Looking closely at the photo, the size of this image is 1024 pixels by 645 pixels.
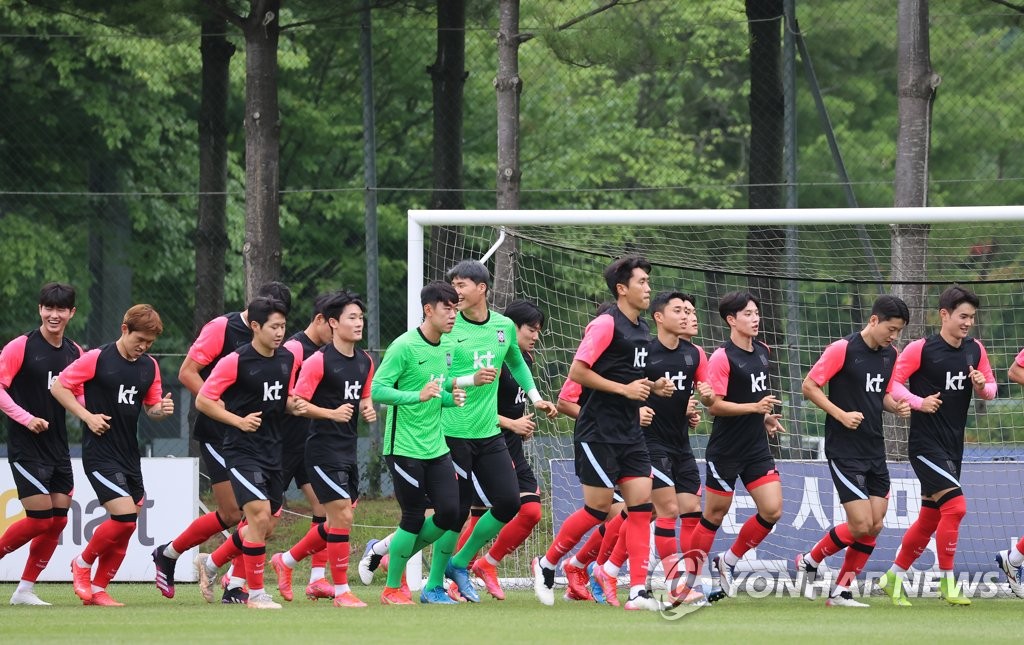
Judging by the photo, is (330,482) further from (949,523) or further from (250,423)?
(949,523)

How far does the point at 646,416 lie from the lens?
10438 mm

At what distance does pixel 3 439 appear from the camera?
18.2m

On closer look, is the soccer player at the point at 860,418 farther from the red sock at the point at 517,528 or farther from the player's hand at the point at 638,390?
the red sock at the point at 517,528

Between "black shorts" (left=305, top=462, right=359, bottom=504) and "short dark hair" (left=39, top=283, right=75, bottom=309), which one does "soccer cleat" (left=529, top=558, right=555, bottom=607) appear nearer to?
"black shorts" (left=305, top=462, right=359, bottom=504)

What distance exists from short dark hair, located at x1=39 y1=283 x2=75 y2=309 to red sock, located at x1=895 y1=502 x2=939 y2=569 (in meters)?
6.05

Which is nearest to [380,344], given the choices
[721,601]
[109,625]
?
[721,601]

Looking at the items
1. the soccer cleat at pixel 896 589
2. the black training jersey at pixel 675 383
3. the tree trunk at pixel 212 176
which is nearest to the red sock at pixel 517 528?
the black training jersey at pixel 675 383

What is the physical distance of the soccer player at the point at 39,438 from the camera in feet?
33.8

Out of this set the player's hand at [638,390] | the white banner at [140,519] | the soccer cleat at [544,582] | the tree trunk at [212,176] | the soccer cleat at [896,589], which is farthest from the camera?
the tree trunk at [212,176]

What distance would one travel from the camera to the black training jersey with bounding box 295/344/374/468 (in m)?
10.1

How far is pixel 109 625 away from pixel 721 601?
4364 mm

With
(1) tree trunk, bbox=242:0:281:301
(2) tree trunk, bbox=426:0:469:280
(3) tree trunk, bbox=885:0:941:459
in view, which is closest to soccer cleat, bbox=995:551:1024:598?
(3) tree trunk, bbox=885:0:941:459

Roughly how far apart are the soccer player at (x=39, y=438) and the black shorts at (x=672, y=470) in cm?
405

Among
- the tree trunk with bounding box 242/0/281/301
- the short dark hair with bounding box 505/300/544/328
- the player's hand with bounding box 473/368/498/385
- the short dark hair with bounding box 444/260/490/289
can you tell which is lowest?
the player's hand with bounding box 473/368/498/385
